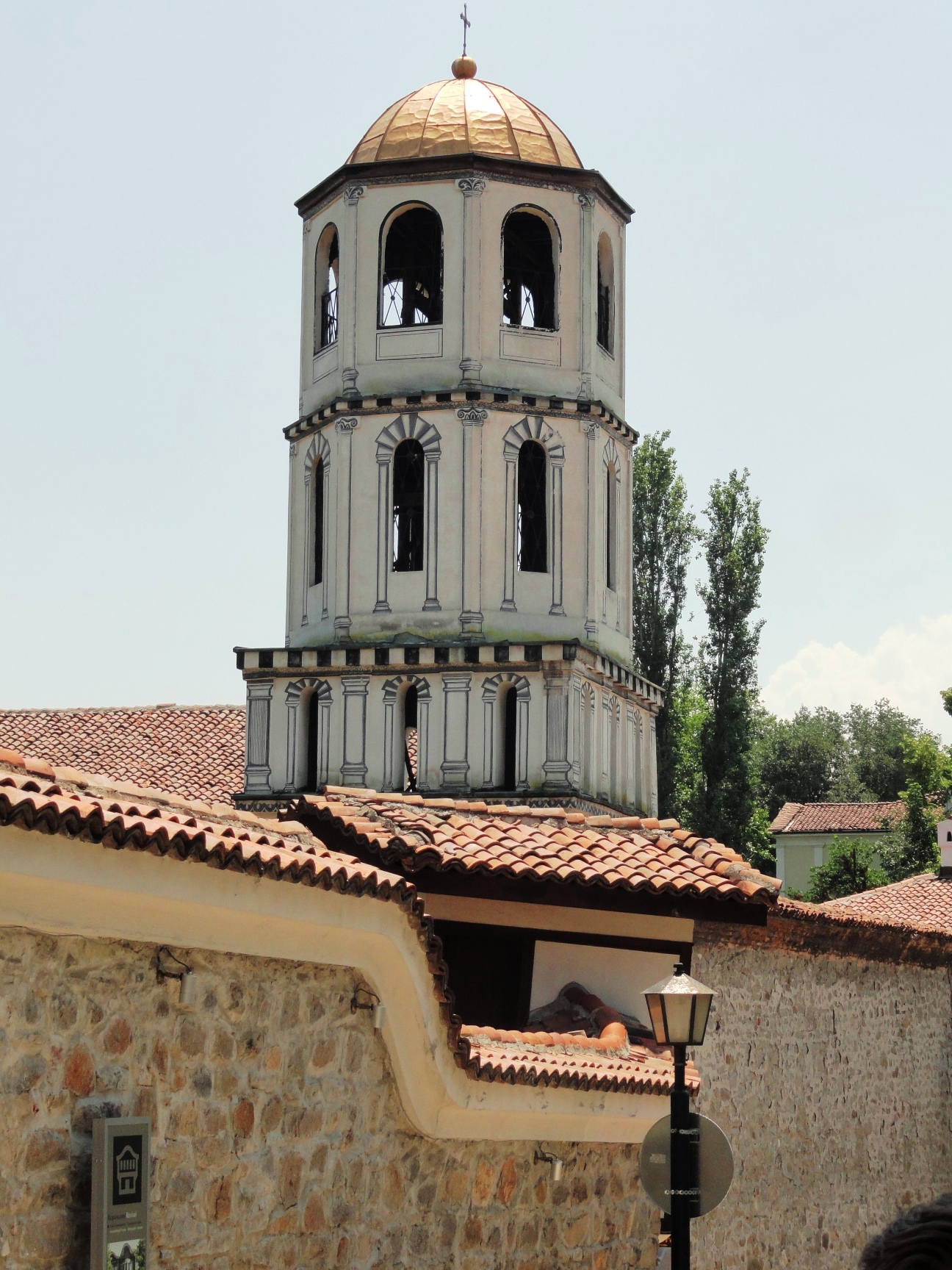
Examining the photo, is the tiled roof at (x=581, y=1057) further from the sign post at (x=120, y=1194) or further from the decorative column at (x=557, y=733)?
the decorative column at (x=557, y=733)

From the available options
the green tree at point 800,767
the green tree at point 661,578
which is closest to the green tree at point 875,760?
the green tree at point 800,767

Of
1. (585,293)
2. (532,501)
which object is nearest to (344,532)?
(532,501)

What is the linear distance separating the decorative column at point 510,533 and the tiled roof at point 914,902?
5.79 metres

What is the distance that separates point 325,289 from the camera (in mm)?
26156

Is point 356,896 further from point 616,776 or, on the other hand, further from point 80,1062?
point 616,776

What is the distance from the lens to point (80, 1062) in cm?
641

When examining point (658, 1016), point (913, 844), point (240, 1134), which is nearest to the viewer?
point (240, 1134)

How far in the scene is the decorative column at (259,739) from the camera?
25.2m

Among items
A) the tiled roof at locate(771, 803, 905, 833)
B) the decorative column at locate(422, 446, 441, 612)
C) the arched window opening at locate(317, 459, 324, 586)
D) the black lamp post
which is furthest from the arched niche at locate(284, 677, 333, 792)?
the tiled roof at locate(771, 803, 905, 833)

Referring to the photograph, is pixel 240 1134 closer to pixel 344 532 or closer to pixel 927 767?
pixel 344 532

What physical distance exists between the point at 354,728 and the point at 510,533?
333 centimetres

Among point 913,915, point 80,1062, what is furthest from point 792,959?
point 80,1062

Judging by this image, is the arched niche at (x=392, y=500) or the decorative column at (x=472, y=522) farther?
the arched niche at (x=392, y=500)

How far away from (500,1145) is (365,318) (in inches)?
690
